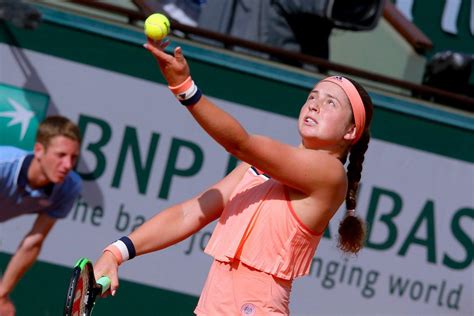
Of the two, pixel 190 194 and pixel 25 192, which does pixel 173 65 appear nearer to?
pixel 25 192

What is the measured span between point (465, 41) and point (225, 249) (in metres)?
5.19

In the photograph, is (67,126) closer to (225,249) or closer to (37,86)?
(37,86)

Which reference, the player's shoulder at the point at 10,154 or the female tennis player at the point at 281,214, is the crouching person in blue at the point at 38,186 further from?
the female tennis player at the point at 281,214

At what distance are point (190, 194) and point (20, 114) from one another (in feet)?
3.37

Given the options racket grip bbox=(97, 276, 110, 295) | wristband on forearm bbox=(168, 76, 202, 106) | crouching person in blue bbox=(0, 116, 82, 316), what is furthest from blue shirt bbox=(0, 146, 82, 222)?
wristband on forearm bbox=(168, 76, 202, 106)

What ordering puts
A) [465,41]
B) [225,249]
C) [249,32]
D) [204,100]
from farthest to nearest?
[465,41] → [249,32] → [225,249] → [204,100]

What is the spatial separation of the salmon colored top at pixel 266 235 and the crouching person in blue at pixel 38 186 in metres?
2.64

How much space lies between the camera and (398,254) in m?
6.69

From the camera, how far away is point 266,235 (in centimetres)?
367

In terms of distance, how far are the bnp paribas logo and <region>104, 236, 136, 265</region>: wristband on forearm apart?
2535 mm

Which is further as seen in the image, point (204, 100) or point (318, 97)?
point (318, 97)

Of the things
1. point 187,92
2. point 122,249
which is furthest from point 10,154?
point 187,92

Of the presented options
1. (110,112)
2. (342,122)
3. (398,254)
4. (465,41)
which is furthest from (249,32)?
(342,122)

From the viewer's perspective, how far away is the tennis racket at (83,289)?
3453mm
